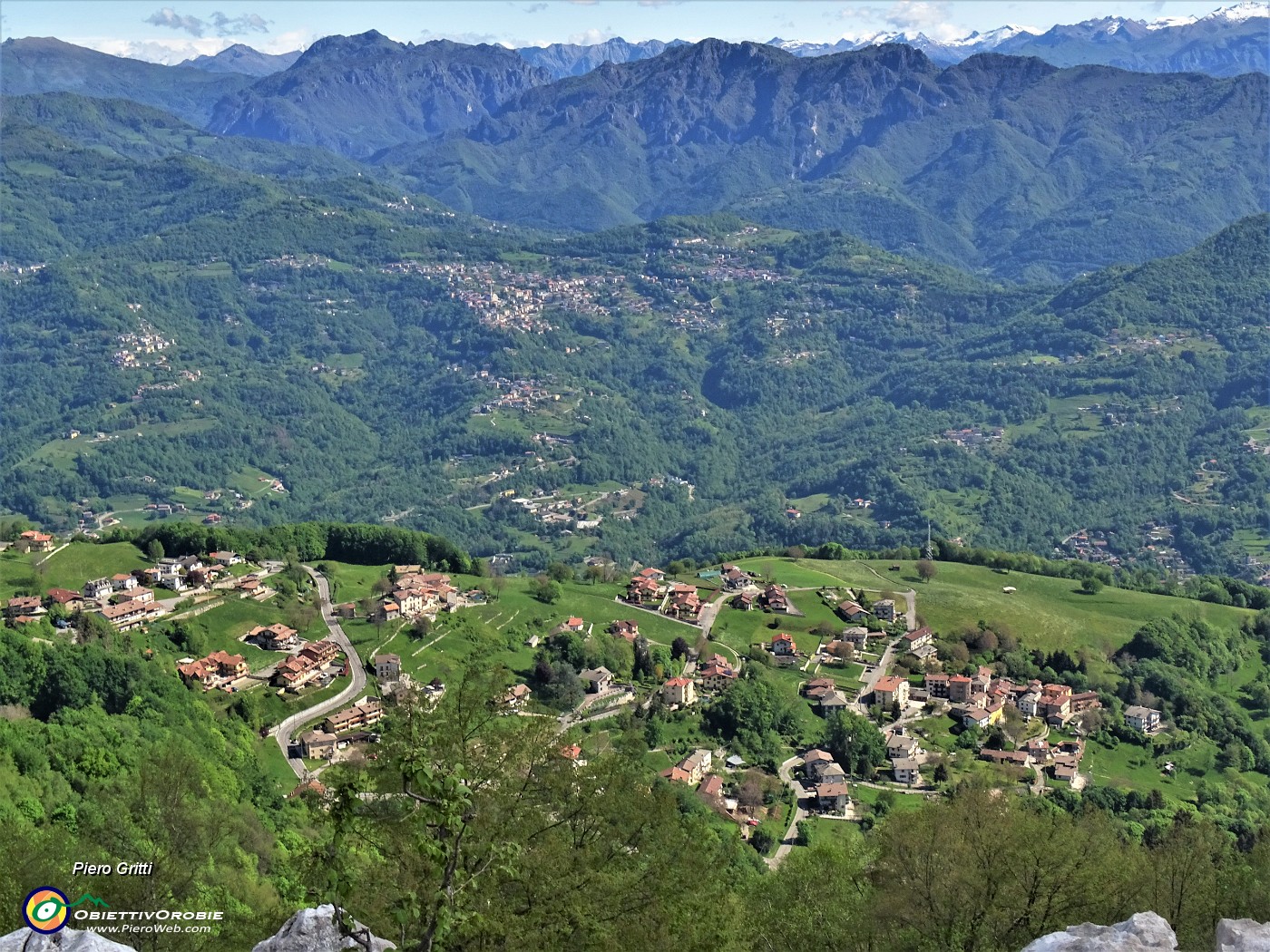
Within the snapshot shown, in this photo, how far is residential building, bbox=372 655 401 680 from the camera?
6550cm

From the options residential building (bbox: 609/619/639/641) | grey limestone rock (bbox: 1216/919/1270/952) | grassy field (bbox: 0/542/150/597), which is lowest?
residential building (bbox: 609/619/639/641)

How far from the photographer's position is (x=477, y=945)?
1978 cm

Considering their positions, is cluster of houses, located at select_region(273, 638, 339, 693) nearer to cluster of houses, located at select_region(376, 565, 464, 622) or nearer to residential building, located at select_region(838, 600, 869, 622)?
cluster of houses, located at select_region(376, 565, 464, 622)

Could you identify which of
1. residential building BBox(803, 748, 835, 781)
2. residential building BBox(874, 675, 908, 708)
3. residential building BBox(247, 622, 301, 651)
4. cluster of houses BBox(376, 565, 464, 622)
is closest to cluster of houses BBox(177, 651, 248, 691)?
residential building BBox(247, 622, 301, 651)

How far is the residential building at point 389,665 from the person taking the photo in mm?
65500

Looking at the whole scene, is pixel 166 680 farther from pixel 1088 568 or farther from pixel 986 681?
pixel 1088 568

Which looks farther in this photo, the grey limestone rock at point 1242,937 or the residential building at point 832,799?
the residential building at point 832,799

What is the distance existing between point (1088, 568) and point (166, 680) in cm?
7985

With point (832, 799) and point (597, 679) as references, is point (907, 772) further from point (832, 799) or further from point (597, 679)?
point (597, 679)

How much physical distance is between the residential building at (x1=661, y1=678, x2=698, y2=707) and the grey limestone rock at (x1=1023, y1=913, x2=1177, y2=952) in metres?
54.7

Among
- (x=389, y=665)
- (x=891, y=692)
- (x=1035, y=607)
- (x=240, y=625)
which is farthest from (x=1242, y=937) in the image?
(x=1035, y=607)

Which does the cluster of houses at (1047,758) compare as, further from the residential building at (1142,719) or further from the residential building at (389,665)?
the residential building at (389,665)

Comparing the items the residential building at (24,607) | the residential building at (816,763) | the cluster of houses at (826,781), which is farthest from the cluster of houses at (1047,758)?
the residential building at (24,607)

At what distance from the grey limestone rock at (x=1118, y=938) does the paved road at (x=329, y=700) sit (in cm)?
4559
